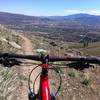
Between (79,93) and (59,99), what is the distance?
156 centimetres

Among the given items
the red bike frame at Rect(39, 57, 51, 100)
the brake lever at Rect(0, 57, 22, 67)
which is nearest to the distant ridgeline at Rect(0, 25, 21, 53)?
the brake lever at Rect(0, 57, 22, 67)

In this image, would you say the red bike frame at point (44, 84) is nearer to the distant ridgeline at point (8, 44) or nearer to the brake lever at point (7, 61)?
the brake lever at point (7, 61)

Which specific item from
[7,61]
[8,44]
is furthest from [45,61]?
[8,44]

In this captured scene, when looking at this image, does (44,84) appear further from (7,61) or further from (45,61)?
(7,61)

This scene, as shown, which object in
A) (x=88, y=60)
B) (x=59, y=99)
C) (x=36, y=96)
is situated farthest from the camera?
(x=59, y=99)

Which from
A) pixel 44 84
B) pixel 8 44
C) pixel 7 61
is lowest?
pixel 8 44

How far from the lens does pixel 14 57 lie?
536 centimetres

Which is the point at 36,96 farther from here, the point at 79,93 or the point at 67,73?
the point at 67,73

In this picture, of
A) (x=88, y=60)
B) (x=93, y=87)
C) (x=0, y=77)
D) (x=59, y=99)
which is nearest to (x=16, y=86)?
(x=0, y=77)

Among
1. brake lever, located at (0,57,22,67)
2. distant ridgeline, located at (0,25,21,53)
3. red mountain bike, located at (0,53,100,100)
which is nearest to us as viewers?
red mountain bike, located at (0,53,100,100)

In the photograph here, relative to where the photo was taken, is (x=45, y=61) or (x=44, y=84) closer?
(x=45, y=61)

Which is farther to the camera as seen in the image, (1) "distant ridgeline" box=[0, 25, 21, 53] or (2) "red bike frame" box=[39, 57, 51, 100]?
(1) "distant ridgeline" box=[0, 25, 21, 53]

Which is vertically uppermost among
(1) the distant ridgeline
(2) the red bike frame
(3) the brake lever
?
(3) the brake lever

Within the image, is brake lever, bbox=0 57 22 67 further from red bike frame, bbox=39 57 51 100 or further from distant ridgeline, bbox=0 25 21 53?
distant ridgeline, bbox=0 25 21 53
